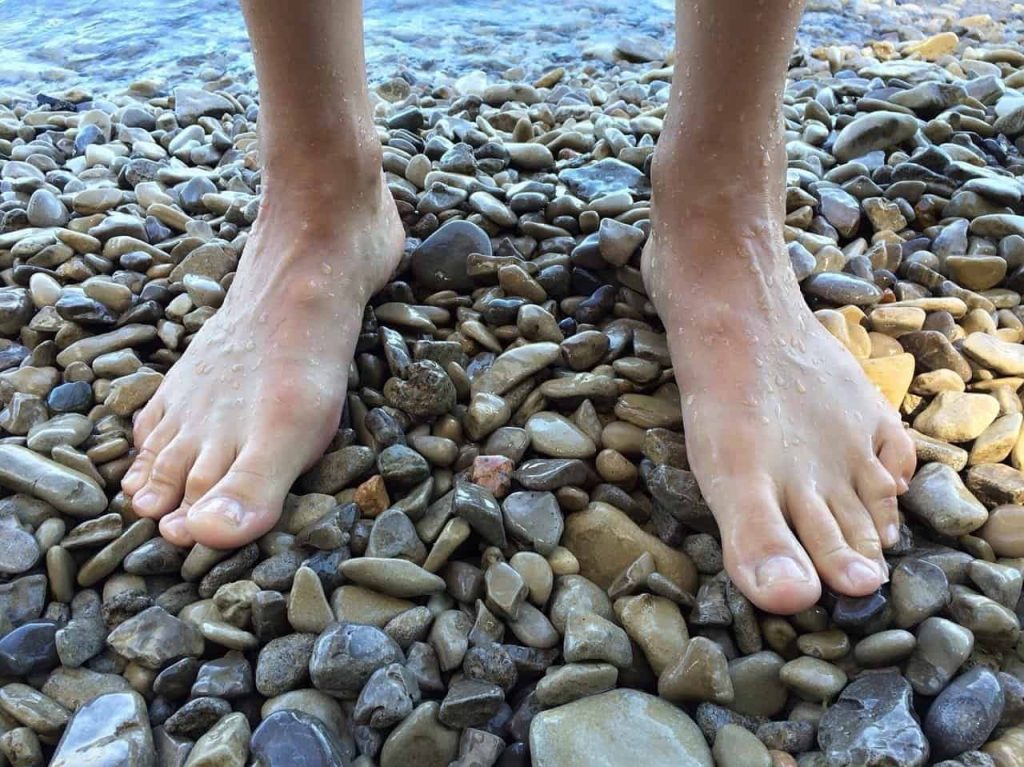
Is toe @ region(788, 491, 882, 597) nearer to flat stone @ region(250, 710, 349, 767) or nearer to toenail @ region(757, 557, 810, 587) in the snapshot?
toenail @ region(757, 557, 810, 587)

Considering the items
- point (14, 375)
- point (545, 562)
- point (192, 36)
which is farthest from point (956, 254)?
point (192, 36)

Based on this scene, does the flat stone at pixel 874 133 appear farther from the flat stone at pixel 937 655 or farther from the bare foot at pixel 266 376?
the flat stone at pixel 937 655

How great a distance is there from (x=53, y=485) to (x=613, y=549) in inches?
33.0

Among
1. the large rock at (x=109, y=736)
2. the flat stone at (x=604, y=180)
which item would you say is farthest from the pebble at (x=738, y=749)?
the flat stone at (x=604, y=180)

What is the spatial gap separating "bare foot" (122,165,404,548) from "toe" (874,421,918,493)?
846 millimetres

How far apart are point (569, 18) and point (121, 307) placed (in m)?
3.41

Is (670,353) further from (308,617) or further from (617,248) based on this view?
(308,617)

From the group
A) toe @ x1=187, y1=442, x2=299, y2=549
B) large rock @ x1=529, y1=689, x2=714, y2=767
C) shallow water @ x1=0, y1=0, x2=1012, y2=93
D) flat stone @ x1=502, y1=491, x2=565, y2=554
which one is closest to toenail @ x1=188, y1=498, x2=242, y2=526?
toe @ x1=187, y1=442, x2=299, y2=549

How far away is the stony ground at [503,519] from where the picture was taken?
92 centimetres

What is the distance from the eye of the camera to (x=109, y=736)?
0.89m

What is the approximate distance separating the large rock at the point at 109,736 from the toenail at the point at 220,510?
0.79 feet

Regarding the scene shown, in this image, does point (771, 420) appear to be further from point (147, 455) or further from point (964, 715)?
point (147, 455)

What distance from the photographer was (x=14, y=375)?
4.69 feet

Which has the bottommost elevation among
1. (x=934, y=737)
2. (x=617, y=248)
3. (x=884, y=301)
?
(x=934, y=737)
